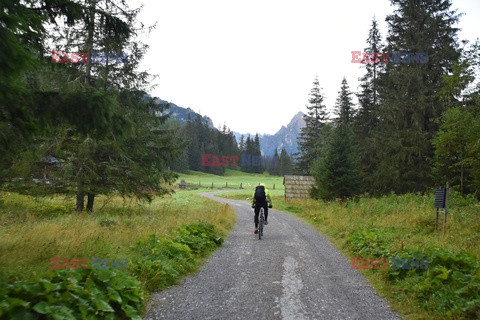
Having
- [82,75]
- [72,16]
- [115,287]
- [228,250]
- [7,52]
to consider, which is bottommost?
[228,250]

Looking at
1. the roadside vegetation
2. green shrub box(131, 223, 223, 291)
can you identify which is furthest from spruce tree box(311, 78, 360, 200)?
green shrub box(131, 223, 223, 291)

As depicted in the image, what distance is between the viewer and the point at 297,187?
32375mm

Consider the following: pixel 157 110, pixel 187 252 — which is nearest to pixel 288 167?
pixel 157 110

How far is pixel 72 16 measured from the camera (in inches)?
230

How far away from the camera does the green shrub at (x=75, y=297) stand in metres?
3.23

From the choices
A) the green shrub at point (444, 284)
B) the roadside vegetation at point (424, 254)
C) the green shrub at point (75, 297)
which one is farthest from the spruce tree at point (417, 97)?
the green shrub at point (75, 297)

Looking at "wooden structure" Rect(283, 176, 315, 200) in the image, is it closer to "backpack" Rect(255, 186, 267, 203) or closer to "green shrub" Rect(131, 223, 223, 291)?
"backpack" Rect(255, 186, 267, 203)

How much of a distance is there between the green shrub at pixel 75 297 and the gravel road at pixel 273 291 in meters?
0.46

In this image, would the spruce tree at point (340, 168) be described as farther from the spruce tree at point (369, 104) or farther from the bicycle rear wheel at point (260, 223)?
the bicycle rear wheel at point (260, 223)

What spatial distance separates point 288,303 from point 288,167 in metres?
121

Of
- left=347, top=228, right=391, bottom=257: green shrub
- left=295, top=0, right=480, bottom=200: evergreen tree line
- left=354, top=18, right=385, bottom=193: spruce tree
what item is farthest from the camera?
left=354, top=18, right=385, bottom=193: spruce tree

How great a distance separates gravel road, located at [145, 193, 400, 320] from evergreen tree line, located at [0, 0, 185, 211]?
10.6ft

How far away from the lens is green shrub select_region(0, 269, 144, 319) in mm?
3227

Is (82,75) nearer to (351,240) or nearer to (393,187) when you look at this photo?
(351,240)
